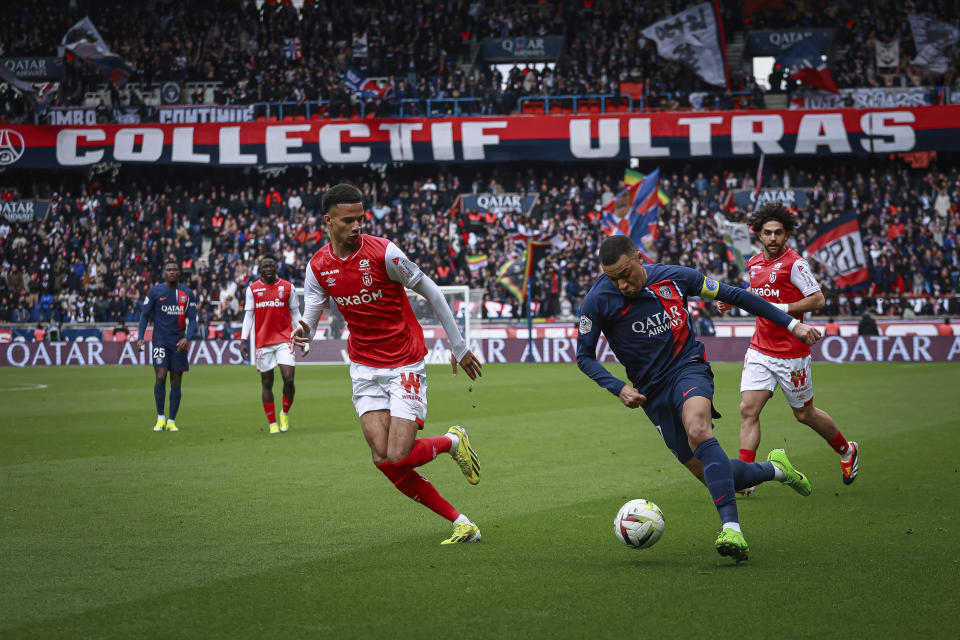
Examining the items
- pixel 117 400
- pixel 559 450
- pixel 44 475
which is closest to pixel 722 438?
pixel 559 450

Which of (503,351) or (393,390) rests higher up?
(393,390)

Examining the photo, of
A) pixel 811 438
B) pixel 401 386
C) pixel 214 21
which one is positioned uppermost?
pixel 214 21

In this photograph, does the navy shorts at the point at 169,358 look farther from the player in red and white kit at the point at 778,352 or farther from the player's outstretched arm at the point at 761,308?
the player's outstretched arm at the point at 761,308

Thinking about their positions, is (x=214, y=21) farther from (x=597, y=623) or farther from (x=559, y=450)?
(x=597, y=623)

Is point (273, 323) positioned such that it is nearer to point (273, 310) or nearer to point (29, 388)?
point (273, 310)

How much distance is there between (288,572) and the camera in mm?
6066

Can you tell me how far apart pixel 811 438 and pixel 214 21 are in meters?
39.4

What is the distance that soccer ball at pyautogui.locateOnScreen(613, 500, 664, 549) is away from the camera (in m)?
6.33

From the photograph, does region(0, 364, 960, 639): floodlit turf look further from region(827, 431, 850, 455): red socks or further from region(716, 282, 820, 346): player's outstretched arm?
region(716, 282, 820, 346): player's outstretched arm

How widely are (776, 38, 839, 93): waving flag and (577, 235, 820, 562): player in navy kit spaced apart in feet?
112

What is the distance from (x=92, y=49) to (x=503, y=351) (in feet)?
69.4

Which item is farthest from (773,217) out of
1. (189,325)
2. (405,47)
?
(405,47)

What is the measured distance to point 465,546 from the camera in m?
6.82

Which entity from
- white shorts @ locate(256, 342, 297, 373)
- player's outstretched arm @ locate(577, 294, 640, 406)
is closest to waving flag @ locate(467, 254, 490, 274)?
white shorts @ locate(256, 342, 297, 373)
